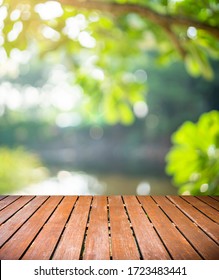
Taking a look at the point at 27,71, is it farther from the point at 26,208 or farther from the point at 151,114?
the point at 26,208

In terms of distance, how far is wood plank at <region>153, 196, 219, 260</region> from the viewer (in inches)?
58.9

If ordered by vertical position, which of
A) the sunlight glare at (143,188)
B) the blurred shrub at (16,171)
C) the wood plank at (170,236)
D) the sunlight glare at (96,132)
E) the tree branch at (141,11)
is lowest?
the wood plank at (170,236)

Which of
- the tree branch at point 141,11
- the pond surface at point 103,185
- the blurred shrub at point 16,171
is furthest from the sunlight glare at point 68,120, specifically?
the tree branch at point 141,11

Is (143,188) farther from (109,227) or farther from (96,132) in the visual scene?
(109,227)

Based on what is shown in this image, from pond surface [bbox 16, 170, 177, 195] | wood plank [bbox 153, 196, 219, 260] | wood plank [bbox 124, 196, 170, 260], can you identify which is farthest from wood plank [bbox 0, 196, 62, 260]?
pond surface [bbox 16, 170, 177, 195]

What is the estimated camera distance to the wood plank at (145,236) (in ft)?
4.77

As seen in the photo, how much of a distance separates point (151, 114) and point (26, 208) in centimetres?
1664

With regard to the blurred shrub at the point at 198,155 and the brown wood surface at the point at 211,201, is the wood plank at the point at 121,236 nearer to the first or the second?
the blurred shrub at the point at 198,155

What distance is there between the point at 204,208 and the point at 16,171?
467 cm

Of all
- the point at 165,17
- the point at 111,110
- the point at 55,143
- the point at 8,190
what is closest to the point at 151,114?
the point at 55,143

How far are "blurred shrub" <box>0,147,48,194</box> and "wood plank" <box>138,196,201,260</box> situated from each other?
3.88 m

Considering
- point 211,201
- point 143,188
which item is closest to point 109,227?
point 211,201

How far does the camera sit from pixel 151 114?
18.7m

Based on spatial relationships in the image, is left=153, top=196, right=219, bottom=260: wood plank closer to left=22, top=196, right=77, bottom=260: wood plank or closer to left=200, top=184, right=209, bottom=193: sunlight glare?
left=200, top=184, right=209, bottom=193: sunlight glare
